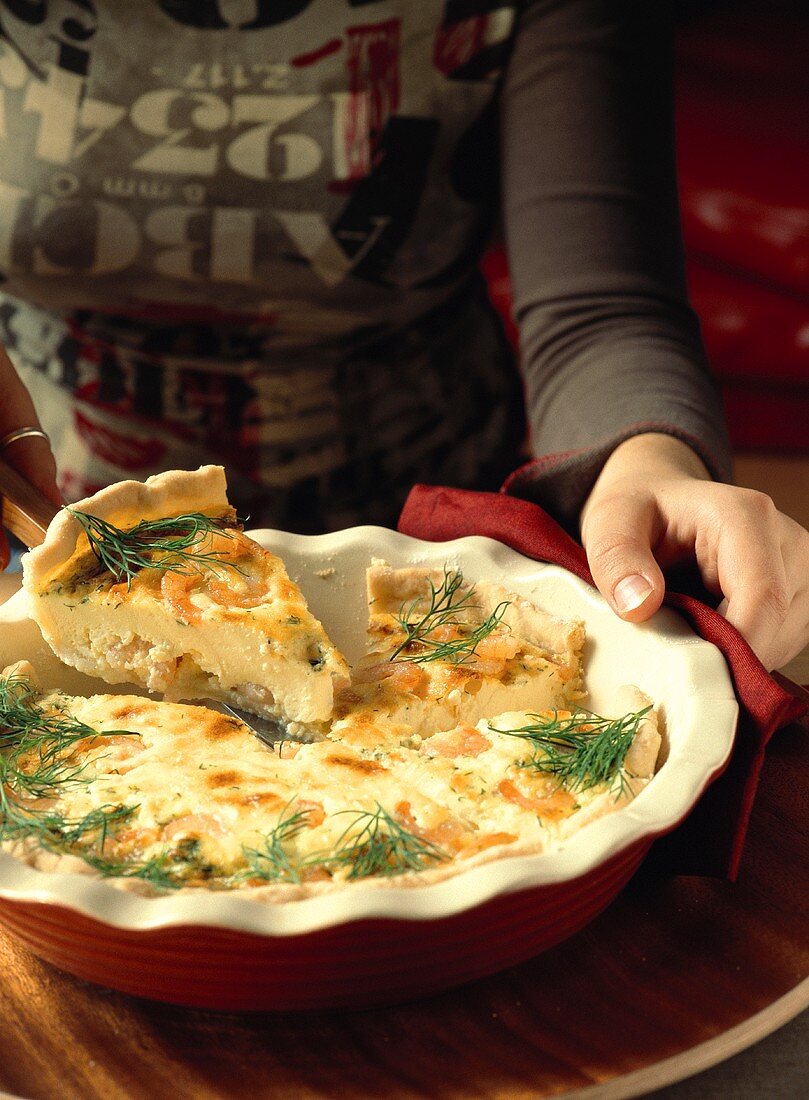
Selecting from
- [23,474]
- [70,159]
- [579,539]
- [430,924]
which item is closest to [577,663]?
[579,539]

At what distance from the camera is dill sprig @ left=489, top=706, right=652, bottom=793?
1070 mm

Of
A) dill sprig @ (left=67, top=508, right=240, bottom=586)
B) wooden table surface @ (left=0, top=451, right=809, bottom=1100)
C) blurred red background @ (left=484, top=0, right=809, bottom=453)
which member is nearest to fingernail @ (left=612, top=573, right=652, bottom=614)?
wooden table surface @ (left=0, top=451, right=809, bottom=1100)

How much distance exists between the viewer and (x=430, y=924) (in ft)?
2.78

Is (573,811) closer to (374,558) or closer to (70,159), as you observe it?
(374,558)

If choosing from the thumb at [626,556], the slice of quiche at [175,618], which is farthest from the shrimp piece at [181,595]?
the thumb at [626,556]

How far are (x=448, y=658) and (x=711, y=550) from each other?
0.34 m

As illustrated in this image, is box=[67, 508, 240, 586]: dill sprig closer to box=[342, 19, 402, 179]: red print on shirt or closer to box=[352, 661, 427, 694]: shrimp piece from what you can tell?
box=[352, 661, 427, 694]: shrimp piece

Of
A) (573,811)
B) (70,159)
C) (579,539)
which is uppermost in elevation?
(70,159)

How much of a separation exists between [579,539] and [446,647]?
13.4 inches

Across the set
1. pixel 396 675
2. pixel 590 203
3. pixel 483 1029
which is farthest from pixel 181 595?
pixel 590 203

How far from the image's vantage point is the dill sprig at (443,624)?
4.28 feet

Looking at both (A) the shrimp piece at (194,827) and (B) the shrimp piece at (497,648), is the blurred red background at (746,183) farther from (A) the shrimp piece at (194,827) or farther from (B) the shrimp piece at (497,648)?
(A) the shrimp piece at (194,827)

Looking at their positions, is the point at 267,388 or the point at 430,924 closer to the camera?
the point at 430,924

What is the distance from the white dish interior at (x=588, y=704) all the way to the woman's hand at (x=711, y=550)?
6cm
